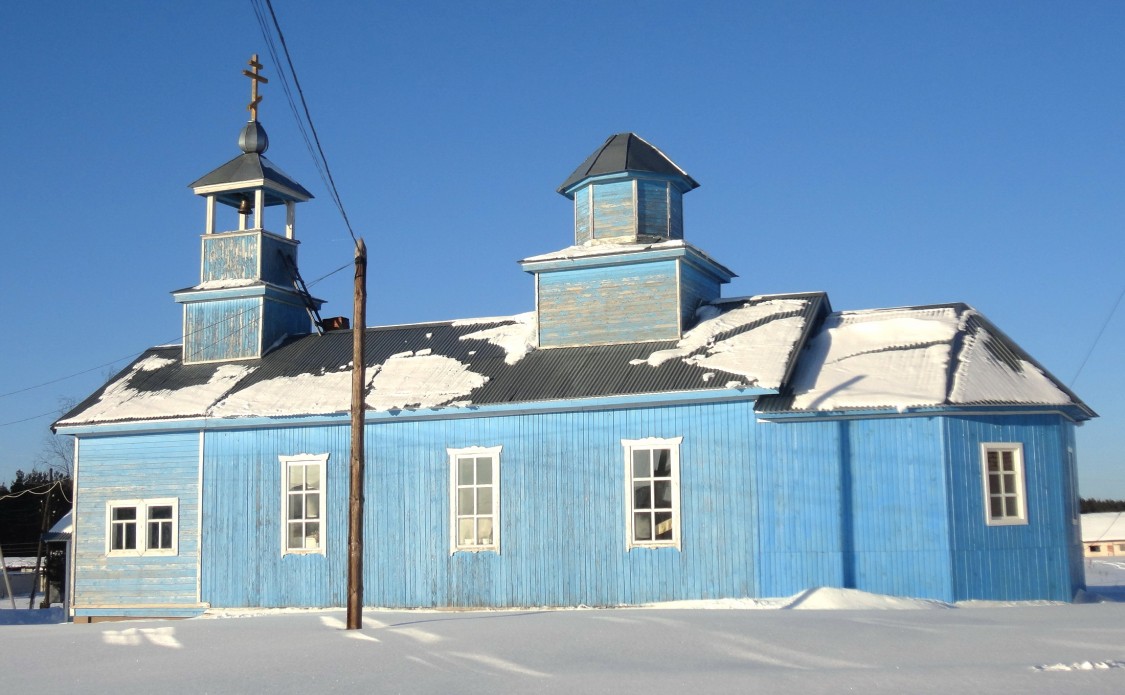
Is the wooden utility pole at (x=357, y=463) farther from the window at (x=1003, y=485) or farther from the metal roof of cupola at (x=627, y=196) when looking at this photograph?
the window at (x=1003, y=485)

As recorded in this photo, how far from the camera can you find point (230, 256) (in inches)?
981

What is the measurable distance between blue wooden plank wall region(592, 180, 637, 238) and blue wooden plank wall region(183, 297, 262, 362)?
23.2 ft

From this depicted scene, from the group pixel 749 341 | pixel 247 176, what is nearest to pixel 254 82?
pixel 247 176

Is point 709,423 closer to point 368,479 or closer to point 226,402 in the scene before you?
point 368,479

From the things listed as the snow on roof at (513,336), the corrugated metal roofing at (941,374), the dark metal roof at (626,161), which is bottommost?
the corrugated metal roofing at (941,374)

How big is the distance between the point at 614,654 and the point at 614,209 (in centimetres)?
1241

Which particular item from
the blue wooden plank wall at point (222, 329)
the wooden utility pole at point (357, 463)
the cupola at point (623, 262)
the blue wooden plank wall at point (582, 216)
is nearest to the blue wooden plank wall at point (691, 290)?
the cupola at point (623, 262)

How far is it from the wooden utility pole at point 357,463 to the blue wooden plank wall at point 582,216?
26.8 ft

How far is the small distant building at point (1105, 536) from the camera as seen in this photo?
4478 cm

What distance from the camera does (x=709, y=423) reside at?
18562mm

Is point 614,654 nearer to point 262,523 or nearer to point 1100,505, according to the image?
point 262,523

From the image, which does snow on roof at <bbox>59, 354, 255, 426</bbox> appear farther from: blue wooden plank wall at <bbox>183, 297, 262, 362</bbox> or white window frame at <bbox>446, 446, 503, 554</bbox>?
white window frame at <bbox>446, 446, 503, 554</bbox>

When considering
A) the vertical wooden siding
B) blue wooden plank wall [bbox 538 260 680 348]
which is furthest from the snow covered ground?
blue wooden plank wall [bbox 538 260 680 348]

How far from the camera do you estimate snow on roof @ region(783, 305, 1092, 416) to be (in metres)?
17.7
